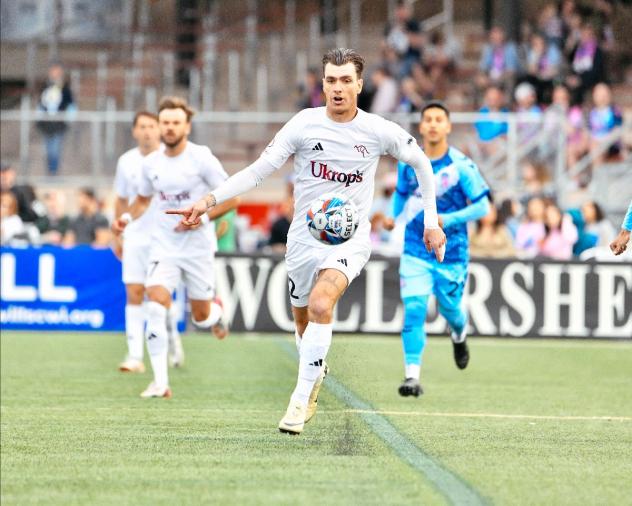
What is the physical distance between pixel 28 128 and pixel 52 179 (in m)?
0.90

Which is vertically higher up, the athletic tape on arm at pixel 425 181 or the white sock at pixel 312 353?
the athletic tape on arm at pixel 425 181

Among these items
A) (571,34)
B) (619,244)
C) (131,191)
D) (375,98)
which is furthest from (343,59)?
(571,34)

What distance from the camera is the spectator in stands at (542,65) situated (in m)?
24.4

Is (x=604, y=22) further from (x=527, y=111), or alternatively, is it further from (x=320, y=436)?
(x=320, y=436)

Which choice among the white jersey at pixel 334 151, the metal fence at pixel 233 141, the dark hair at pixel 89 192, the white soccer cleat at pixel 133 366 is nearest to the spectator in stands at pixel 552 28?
A: the metal fence at pixel 233 141

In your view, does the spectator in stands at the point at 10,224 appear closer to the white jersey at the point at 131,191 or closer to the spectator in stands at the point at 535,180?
the white jersey at the point at 131,191

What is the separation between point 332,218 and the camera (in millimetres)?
8719

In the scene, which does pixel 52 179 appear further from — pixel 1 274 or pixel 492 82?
pixel 492 82

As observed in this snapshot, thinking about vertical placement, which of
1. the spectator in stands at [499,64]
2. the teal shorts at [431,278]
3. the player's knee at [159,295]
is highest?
the spectator in stands at [499,64]

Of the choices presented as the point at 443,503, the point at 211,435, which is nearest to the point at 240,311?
the point at 211,435

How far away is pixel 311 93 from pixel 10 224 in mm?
6740

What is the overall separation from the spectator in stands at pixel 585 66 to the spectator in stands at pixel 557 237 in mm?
4801

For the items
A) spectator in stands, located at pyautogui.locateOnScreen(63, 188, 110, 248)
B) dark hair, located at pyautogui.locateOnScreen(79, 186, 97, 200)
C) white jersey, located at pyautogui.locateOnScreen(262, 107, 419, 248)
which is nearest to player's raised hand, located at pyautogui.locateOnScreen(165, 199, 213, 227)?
white jersey, located at pyautogui.locateOnScreen(262, 107, 419, 248)

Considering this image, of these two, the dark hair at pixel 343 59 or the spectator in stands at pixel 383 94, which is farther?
the spectator in stands at pixel 383 94
